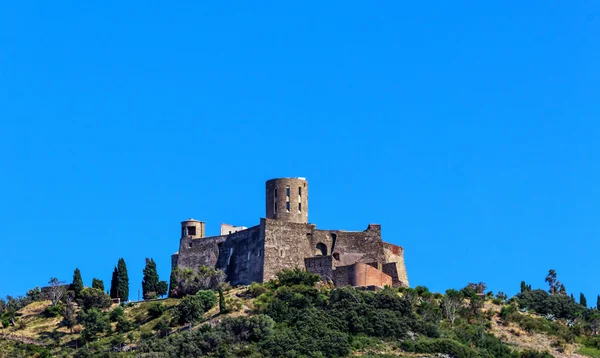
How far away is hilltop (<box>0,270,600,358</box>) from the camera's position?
3241 inches

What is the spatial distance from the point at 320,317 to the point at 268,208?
1478cm

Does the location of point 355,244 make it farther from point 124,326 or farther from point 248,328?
point 124,326

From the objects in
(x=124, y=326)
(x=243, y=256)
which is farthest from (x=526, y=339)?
(x=124, y=326)

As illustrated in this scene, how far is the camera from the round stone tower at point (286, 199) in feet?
320

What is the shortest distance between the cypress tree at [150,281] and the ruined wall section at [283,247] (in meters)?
9.80

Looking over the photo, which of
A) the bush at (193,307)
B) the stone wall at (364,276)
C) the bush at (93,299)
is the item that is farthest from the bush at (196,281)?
the stone wall at (364,276)

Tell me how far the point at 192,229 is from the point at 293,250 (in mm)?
10783

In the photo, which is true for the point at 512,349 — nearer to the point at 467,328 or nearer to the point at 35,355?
the point at 467,328

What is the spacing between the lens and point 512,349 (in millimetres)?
85312

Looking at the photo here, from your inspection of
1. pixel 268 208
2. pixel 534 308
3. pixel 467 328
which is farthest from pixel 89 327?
pixel 534 308

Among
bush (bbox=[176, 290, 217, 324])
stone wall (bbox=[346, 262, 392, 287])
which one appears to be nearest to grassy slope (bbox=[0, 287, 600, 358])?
bush (bbox=[176, 290, 217, 324])

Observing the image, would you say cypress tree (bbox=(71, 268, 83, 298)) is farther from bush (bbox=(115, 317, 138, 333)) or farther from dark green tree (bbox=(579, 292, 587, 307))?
dark green tree (bbox=(579, 292, 587, 307))

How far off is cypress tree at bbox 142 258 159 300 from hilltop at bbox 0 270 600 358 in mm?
3603

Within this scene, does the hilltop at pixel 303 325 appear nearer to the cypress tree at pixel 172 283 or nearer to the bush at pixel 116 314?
the bush at pixel 116 314
